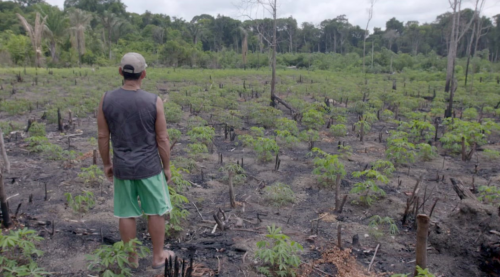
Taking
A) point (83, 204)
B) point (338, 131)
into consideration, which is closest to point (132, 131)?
point (83, 204)

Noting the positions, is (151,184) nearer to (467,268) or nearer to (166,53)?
(467,268)

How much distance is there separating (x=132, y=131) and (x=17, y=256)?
140 centimetres

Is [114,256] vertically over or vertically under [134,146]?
under

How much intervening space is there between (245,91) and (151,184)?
13698mm

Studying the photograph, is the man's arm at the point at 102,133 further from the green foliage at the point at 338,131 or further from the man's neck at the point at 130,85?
the green foliage at the point at 338,131

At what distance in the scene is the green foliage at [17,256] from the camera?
111 inches

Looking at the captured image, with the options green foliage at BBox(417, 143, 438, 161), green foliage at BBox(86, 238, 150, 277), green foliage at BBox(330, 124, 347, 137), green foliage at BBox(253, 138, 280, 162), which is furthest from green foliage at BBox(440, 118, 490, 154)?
green foliage at BBox(86, 238, 150, 277)

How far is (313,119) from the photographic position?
10.1 m

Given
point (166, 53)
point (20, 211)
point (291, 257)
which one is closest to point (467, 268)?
point (291, 257)

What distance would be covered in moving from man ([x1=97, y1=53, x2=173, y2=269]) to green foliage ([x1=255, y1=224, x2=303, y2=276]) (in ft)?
2.95

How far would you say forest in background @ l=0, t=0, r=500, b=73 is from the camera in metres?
28.9

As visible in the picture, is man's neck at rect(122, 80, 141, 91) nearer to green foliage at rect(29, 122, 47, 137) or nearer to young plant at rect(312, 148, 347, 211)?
young plant at rect(312, 148, 347, 211)

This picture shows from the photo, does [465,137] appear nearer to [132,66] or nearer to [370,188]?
[370,188]

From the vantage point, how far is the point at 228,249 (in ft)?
13.1
